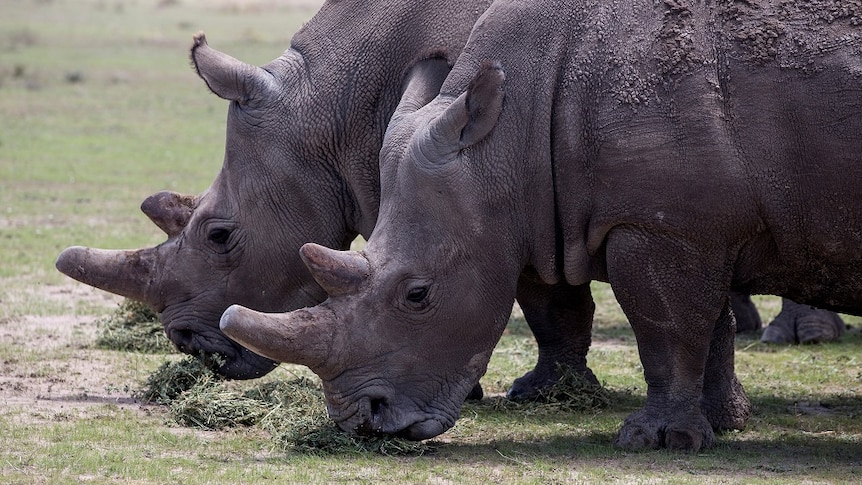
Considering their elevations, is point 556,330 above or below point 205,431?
above

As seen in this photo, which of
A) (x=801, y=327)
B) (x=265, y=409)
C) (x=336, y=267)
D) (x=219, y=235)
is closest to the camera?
(x=336, y=267)

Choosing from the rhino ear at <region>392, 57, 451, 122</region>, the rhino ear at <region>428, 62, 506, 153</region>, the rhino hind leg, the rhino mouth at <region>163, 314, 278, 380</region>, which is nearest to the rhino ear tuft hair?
the rhino ear at <region>428, 62, 506, 153</region>

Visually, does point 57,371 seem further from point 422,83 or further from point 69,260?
point 422,83

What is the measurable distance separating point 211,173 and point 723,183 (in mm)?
11679

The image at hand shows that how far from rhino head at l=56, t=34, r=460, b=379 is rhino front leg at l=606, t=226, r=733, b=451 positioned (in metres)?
1.97

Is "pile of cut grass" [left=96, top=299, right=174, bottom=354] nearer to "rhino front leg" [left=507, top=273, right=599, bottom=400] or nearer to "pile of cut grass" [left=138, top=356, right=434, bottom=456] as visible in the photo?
"pile of cut grass" [left=138, top=356, right=434, bottom=456]

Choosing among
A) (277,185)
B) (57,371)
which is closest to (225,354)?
(277,185)

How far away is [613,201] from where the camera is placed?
7172 mm

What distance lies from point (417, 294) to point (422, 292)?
0.03 meters

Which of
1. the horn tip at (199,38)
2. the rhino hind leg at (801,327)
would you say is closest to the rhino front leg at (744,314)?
the rhino hind leg at (801,327)

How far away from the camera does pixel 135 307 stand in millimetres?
10289

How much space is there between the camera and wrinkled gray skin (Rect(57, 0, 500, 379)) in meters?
8.59

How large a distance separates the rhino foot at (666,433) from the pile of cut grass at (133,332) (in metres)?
3.76

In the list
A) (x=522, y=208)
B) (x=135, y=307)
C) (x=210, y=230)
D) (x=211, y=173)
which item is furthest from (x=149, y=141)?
(x=522, y=208)
